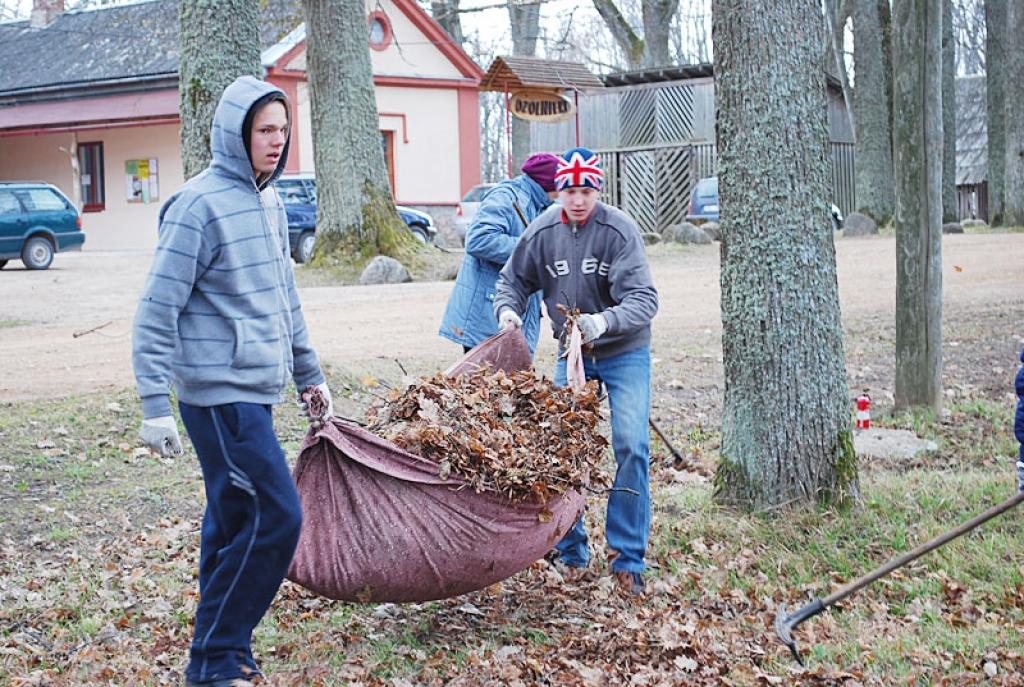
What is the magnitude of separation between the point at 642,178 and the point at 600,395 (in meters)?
28.7

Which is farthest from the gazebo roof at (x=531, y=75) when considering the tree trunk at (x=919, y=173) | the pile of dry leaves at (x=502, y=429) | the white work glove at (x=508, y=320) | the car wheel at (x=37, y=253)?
the pile of dry leaves at (x=502, y=429)

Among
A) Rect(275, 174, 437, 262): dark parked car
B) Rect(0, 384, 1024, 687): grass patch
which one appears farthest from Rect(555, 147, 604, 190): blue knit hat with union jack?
Rect(275, 174, 437, 262): dark parked car

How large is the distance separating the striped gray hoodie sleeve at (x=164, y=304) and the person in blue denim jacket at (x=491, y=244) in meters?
2.51

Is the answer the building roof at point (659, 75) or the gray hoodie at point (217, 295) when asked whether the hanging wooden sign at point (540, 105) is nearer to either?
the building roof at point (659, 75)

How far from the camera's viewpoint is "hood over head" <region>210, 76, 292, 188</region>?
4035 millimetres

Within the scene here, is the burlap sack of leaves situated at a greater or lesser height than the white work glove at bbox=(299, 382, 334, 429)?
lesser

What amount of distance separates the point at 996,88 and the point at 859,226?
6329 mm

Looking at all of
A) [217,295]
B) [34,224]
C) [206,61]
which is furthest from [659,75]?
[217,295]

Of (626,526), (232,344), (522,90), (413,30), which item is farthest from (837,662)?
(413,30)

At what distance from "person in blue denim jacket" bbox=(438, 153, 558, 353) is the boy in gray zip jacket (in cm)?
64

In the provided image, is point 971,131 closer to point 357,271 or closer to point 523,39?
point 523,39

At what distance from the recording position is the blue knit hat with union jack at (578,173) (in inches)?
216

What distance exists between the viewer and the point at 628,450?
17.9 feet

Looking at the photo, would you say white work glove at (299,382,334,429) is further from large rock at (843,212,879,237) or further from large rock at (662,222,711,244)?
large rock at (843,212,879,237)
